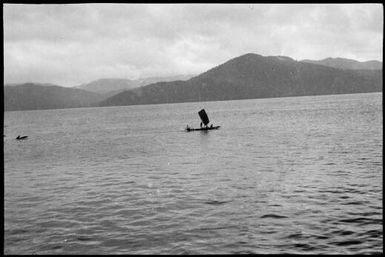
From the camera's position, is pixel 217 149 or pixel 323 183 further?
pixel 217 149

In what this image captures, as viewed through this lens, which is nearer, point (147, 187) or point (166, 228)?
point (166, 228)

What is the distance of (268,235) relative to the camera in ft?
55.1

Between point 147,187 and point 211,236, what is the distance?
1218 centimetres

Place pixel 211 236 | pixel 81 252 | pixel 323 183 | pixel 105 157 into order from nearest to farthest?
pixel 81 252 → pixel 211 236 → pixel 323 183 → pixel 105 157

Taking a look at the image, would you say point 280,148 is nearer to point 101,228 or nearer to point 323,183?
point 323,183

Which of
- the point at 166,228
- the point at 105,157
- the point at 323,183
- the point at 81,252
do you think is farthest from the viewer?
the point at 105,157

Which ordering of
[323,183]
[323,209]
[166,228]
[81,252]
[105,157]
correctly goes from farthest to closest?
[105,157] → [323,183] → [323,209] → [166,228] → [81,252]

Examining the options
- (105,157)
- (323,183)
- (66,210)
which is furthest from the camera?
(105,157)

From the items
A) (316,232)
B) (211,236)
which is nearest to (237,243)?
(211,236)

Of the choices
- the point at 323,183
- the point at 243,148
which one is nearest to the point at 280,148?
the point at 243,148

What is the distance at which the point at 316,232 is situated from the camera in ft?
55.7

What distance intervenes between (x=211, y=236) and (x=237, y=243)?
1364 millimetres

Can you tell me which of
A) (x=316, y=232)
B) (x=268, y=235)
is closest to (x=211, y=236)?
(x=268, y=235)

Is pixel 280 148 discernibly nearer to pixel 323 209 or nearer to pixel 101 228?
pixel 323 209
